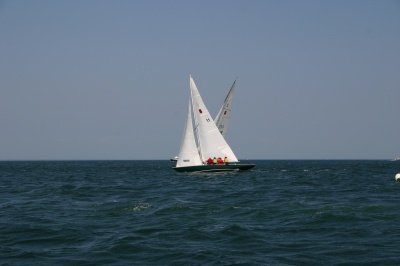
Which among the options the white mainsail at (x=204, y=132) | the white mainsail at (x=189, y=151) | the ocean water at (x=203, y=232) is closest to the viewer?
the ocean water at (x=203, y=232)

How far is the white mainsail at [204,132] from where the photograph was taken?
63125 mm

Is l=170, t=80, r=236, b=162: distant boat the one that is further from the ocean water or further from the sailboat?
the ocean water

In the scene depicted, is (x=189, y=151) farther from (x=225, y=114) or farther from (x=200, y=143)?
(x=225, y=114)

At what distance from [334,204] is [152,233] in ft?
39.5

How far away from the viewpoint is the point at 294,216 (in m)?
22.6

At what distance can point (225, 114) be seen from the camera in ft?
248

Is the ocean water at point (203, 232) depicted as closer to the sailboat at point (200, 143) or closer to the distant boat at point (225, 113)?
the sailboat at point (200, 143)

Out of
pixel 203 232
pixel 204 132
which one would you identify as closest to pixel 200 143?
pixel 204 132

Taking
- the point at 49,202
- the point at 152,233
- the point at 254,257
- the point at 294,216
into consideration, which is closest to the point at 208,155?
the point at 49,202

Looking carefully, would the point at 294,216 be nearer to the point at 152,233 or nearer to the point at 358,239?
the point at 358,239

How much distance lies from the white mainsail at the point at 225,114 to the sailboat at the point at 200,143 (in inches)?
442

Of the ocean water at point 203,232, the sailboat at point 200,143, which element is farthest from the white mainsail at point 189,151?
the ocean water at point 203,232

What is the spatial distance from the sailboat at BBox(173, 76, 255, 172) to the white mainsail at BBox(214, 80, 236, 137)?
36.8ft

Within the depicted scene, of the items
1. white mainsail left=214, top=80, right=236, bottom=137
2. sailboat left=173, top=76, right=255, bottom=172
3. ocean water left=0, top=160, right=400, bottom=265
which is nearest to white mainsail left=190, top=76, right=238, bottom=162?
sailboat left=173, top=76, right=255, bottom=172
